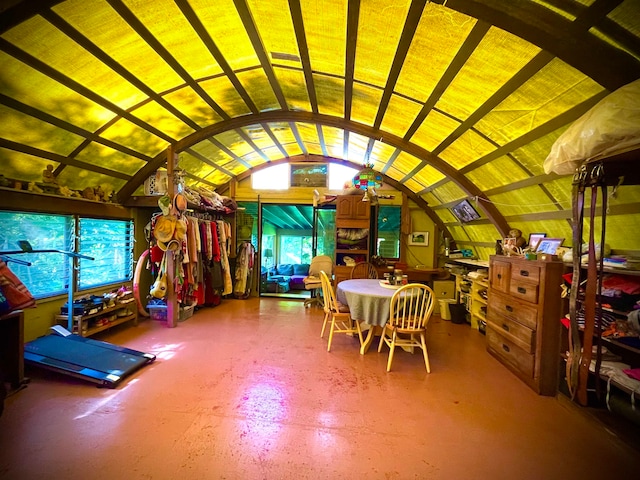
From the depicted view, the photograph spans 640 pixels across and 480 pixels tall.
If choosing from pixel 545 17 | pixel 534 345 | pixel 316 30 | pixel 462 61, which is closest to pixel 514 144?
pixel 462 61

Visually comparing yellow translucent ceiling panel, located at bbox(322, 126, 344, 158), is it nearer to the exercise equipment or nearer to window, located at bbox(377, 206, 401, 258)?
window, located at bbox(377, 206, 401, 258)

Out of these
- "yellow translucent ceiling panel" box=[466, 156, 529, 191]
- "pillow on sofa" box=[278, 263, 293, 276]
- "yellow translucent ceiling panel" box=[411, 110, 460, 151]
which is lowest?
"pillow on sofa" box=[278, 263, 293, 276]

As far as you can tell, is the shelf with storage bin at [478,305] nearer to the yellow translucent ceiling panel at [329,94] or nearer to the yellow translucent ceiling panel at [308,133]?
the yellow translucent ceiling panel at [329,94]

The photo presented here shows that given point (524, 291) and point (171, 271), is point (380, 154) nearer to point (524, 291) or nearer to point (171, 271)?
point (524, 291)

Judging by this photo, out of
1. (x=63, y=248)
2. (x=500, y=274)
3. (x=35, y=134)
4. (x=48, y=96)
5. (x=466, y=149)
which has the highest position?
(x=48, y=96)

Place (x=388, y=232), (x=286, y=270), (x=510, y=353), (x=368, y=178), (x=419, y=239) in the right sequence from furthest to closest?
(x=286, y=270) → (x=388, y=232) → (x=419, y=239) → (x=368, y=178) → (x=510, y=353)

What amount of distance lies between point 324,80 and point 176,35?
1.52 metres

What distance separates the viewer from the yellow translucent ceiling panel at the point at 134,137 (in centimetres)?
339

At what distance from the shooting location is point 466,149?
11.0 feet

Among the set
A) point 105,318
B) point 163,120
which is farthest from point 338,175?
point 105,318

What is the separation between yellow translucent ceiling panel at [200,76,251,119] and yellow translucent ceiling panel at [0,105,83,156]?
1595 millimetres

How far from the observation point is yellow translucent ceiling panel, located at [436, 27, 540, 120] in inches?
73.4

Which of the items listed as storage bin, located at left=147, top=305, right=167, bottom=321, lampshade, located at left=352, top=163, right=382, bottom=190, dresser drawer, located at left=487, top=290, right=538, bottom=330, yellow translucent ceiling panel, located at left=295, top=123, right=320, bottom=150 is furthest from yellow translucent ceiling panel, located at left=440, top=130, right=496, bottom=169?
storage bin, located at left=147, top=305, right=167, bottom=321

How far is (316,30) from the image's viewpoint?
2402 mm
